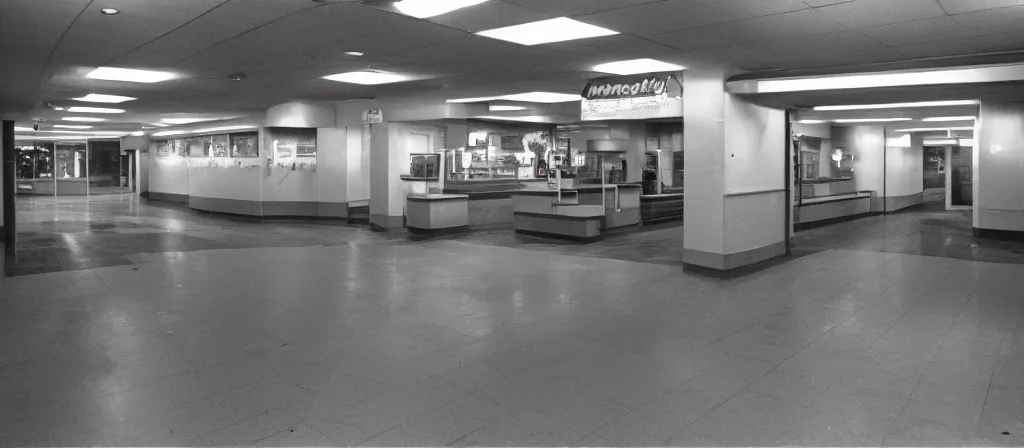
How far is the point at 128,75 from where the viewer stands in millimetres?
10297

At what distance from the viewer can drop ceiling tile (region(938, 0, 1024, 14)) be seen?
5250 mm

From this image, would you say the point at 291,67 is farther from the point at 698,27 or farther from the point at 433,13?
the point at 698,27

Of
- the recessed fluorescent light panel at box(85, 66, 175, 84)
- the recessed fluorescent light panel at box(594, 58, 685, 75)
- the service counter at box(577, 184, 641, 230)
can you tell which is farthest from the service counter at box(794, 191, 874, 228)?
the recessed fluorescent light panel at box(85, 66, 175, 84)

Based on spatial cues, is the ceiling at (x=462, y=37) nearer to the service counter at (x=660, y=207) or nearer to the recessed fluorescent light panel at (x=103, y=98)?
the recessed fluorescent light panel at (x=103, y=98)

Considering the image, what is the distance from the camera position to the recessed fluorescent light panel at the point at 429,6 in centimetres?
566

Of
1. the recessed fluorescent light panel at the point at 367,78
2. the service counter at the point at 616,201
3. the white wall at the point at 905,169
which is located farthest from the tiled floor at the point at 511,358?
the white wall at the point at 905,169

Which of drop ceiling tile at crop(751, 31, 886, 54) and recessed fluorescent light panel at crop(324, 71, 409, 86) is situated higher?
recessed fluorescent light panel at crop(324, 71, 409, 86)

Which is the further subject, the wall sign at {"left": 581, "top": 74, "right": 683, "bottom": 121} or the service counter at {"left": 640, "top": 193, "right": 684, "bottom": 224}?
the service counter at {"left": 640, "top": 193, "right": 684, "bottom": 224}

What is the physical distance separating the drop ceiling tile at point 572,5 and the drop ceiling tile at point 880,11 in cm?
164

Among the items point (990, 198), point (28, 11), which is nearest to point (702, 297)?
point (28, 11)

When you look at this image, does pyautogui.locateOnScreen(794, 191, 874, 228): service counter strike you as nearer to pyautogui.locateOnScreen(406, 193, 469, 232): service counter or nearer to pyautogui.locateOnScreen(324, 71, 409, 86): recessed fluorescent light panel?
pyautogui.locateOnScreen(406, 193, 469, 232): service counter

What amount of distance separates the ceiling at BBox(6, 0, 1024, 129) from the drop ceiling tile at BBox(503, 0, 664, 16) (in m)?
0.02

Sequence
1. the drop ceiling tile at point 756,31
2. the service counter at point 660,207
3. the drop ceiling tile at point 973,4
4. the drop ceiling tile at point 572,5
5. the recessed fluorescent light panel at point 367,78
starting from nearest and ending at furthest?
the drop ceiling tile at point 973,4 < the drop ceiling tile at point 572,5 < the drop ceiling tile at point 756,31 < the recessed fluorescent light panel at point 367,78 < the service counter at point 660,207

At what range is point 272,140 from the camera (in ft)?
57.8
